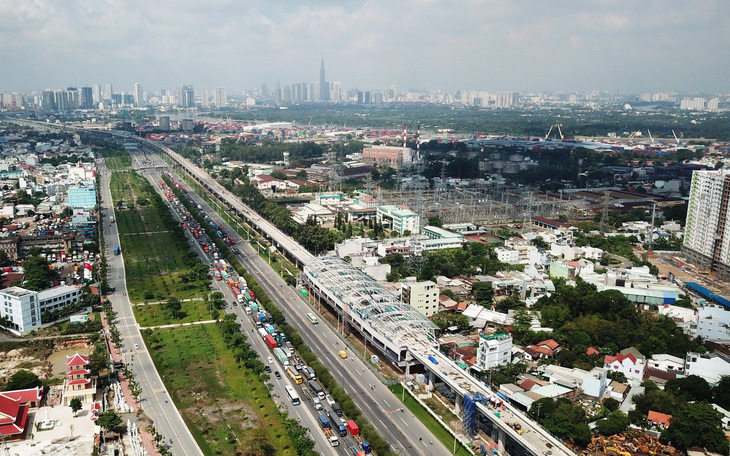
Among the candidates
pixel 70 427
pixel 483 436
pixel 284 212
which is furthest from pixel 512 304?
pixel 284 212

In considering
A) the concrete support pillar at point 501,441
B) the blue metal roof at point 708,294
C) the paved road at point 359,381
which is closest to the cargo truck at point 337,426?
the paved road at point 359,381

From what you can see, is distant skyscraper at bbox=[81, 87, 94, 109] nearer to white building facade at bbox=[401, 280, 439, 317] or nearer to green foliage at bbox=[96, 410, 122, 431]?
white building facade at bbox=[401, 280, 439, 317]

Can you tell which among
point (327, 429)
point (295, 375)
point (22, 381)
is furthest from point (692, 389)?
point (22, 381)

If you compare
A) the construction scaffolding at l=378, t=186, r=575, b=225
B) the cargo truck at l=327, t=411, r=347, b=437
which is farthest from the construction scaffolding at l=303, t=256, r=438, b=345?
the construction scaffolding at l=378, t=186, r=575, b=225

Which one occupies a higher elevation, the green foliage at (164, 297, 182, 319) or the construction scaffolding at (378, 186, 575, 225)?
the construction scaffolding at (378, 186, 575, 225)

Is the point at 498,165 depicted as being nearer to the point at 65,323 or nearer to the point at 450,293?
the point at 450,293

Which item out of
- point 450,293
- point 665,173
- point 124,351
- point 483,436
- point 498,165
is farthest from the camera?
point 498,165

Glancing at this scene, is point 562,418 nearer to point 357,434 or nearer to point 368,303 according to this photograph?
point 357,434
